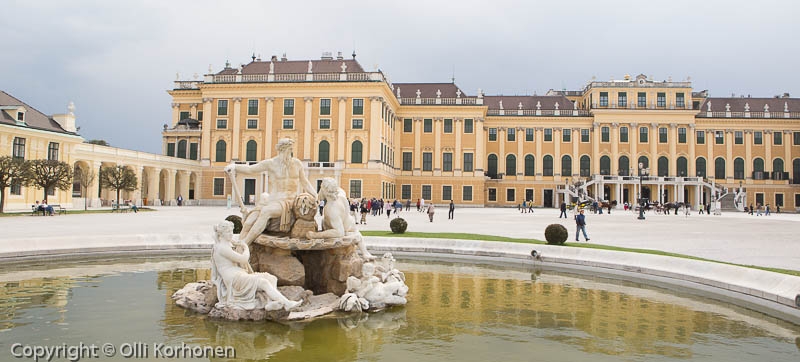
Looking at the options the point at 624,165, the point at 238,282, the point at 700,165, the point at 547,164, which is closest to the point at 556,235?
the point at 238,282

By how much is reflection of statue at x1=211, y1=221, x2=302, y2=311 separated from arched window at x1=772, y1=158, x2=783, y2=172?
7395 cm

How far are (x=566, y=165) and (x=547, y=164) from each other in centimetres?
237

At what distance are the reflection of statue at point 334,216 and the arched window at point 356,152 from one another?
41.3m

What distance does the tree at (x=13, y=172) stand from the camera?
2847cm

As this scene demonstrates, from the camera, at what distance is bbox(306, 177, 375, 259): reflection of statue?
8.49 metres

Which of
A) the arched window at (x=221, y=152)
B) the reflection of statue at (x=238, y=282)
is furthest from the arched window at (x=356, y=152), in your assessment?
the reflection of statue at (x=238, y=282)

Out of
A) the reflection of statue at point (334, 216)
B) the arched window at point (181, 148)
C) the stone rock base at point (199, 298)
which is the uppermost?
the arched window at point (181, 148)

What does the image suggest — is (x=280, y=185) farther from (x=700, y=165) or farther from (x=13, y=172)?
(x=700, y=165)

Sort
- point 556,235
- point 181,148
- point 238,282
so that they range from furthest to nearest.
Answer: point 181,148
point 556,235
point 238,282

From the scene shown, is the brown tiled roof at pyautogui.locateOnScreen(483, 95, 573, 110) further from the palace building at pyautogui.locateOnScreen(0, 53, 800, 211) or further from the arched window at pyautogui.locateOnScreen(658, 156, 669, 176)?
the arched window at pyautogui.locateOnScreen(658, 156, 669, 176)

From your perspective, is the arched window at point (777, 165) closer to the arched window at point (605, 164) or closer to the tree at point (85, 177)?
the arched window at point (605, 164)

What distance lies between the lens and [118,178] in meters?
36.8

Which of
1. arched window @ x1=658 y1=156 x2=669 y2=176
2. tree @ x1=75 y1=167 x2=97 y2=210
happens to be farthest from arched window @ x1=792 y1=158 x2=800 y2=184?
tree @ x1=75 y1=167 x2=97 y2=210

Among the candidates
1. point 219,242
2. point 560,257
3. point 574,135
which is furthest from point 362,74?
point 219,242
